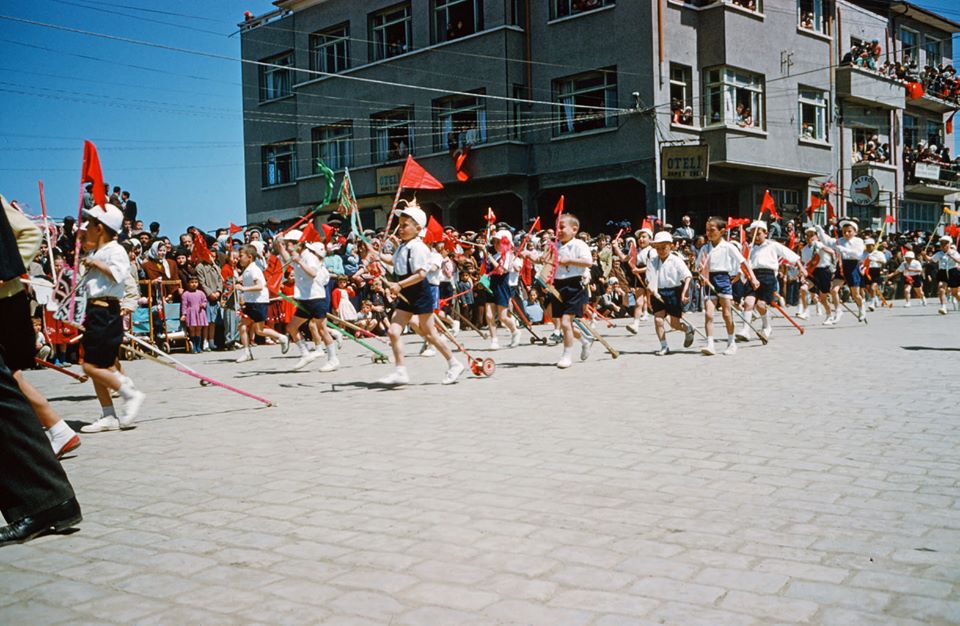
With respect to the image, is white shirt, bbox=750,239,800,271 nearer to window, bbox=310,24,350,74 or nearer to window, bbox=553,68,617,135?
window, bbox=553,68,617,135

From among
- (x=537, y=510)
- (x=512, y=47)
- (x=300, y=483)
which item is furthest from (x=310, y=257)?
(x=512, y=47)

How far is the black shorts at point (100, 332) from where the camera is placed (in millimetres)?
7719

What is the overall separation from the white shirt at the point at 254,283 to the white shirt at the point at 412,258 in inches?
183

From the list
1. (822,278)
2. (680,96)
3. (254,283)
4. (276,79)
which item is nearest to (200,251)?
(254,283)

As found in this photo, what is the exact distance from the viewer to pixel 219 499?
5.23m

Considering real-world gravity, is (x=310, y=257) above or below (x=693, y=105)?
below

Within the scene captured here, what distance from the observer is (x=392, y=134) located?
3194 cm

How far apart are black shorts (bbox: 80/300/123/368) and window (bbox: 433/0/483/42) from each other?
23.0 metres

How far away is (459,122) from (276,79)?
1083 cm

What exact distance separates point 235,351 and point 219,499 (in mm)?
12658

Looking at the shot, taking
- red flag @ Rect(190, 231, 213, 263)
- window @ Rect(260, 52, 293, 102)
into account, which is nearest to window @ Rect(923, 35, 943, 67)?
window @ Rect(260, 52, 293, 102)

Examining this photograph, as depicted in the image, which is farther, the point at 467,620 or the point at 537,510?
the point at 537,510

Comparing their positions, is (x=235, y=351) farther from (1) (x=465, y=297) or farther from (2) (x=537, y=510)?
(2) (x=537, y=510)

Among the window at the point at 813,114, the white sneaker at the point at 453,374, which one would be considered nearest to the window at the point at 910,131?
the window at the point at 813,114
